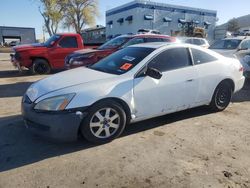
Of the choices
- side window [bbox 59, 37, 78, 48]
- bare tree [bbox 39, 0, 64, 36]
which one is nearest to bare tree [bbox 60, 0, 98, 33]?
bare tree [bbox 39, 0, 64, 36]

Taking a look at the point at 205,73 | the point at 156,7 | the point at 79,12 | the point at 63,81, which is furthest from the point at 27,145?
the point at 79,12

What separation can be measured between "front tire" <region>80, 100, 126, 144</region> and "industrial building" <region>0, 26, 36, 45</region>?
66.8 meters

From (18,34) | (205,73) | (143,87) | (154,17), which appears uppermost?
(154,17)

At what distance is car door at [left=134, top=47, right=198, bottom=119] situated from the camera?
4.69 meters

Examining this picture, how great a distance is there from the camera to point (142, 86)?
4645mm

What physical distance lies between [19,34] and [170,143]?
6930 cm

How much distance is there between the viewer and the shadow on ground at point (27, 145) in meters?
3.96

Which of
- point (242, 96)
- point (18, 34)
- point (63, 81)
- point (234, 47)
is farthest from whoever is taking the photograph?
point (18, 34)

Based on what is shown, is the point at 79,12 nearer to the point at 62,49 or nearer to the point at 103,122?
the point at 62,49

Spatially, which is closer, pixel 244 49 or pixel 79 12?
pixel 244 49

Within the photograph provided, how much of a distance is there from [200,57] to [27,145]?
11.7ft

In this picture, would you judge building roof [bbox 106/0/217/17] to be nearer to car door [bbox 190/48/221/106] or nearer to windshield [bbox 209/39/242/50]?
windshield [bbox 209/39/242/50]

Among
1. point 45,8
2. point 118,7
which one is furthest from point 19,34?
point 118,7

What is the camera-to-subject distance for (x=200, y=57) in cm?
561
